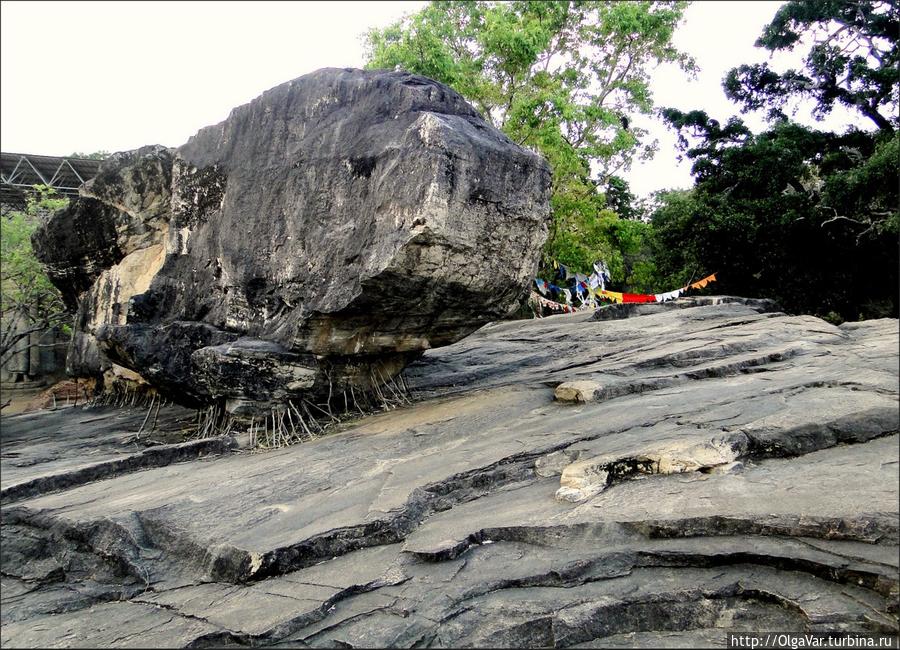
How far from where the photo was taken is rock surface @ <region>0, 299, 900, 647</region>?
3.87 meters

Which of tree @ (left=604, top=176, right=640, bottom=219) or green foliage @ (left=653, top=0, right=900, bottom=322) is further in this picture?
tree @ (left=604, top=176, right=640, bottom=219)

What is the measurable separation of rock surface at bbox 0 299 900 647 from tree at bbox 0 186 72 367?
7251mm

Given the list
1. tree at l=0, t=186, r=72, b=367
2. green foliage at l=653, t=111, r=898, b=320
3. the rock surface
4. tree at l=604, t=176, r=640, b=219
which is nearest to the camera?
the rock surface

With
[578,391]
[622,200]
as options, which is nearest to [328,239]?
[578,391]

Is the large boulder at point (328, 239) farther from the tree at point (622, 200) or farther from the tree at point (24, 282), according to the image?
the tree at point (622, 200)

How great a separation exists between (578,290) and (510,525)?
49.8ft

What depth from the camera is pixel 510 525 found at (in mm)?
4754

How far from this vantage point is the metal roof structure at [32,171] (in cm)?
1775

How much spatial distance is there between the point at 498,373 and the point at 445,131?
3.87 metres

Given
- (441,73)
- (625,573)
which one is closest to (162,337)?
(625,573)

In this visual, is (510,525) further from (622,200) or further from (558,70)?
(622,200)

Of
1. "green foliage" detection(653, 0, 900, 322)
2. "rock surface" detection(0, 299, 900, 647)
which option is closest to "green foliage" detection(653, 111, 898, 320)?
"green foliage" detection(653, 0, 900, 322)

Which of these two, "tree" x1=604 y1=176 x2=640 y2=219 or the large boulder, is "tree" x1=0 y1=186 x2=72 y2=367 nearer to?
the large boulder

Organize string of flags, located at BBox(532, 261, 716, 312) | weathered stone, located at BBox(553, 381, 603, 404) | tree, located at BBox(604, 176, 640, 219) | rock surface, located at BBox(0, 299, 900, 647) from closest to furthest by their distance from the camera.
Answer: rock surface, located at BBox(0, 299, 900, 647) < weathered stone, located at BBox(553, 381, 603, 404) < string of flags, located at BBox(532, 261, 716, 312) < tree, located at BBox(604, 176, 640, 219)
